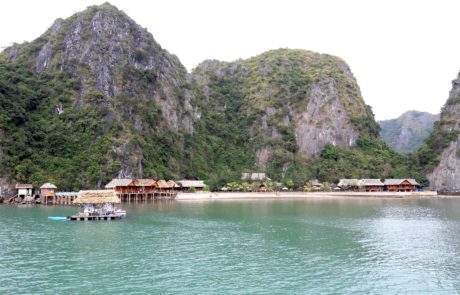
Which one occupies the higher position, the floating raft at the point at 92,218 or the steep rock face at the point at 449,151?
the steep rock face at the point at 449,151

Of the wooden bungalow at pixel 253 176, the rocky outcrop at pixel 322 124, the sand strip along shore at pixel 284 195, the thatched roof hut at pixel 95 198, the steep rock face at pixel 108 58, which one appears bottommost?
the sand strip along shore at pixel 284 195

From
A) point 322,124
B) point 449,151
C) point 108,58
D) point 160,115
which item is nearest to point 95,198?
point 160,115

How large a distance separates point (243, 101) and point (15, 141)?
317 ft

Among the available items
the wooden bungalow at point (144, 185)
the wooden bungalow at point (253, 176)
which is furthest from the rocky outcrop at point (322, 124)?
the wooden bungalow at point (144, 185)

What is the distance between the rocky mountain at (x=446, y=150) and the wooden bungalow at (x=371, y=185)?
22.9 meters

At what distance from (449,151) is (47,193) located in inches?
4791

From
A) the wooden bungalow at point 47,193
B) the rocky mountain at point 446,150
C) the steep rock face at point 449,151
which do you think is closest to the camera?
the wooden bungalow at point 47,193

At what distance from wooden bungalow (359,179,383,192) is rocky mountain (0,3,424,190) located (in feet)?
39.8

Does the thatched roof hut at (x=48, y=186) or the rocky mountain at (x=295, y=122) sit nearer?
the thatched roof hut at (x=48, y=186)

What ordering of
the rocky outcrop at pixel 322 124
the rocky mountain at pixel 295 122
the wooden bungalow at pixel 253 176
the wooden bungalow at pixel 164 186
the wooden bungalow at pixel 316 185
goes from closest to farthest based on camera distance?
1. the wooden bungalow at pixel 164 186
2. the wooden bungalow at pixel 316 185
3. the wooden bungalow at pixel 253 176
4. the rocky mountain at pixel 295 122
5. the rocky outcrop at pixel 322 124

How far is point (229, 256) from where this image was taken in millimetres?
37875

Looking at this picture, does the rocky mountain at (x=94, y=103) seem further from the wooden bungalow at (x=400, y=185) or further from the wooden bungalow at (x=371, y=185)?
the wooden bungalow at (x=400, y=185)

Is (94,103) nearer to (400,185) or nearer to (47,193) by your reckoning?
(47,193)

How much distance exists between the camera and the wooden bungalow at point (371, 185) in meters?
133
